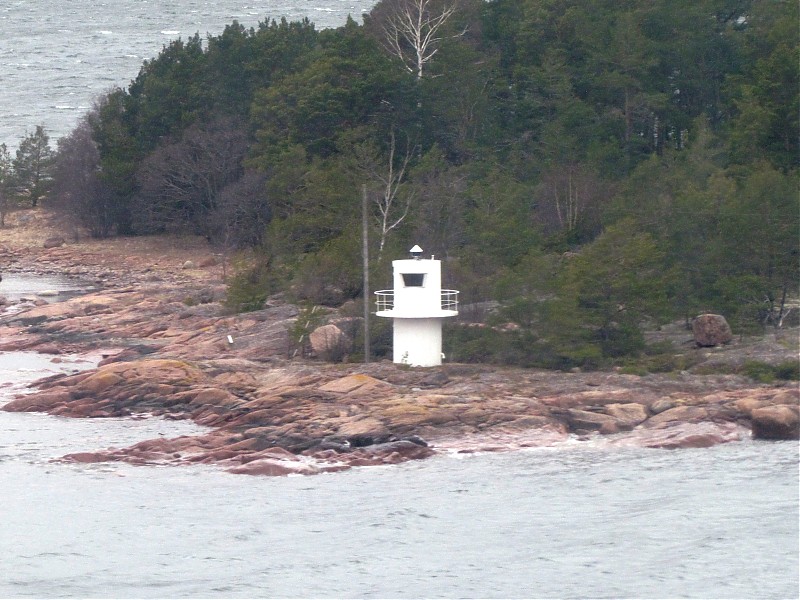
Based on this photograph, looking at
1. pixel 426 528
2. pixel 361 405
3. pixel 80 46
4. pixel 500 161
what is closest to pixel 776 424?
pixel 426 528

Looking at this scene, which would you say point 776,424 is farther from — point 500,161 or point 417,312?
point 500,161

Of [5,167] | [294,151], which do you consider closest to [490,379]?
[294,151]

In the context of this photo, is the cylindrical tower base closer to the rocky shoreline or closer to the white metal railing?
the rocky shoreline

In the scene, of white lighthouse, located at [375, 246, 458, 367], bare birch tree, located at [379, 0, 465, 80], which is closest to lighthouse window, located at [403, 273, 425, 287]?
white lighthouse, located at [375, 246, 458, 367]

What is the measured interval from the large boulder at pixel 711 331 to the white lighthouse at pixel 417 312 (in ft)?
17.4

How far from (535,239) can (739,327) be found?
5734 millimetres

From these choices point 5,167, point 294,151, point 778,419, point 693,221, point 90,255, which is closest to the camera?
point 778,419

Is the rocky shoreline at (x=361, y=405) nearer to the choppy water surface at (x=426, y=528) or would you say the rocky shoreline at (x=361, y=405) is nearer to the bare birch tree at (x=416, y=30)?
the choppy water surface at (x=426, y=528)

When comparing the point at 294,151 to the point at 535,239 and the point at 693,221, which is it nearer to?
the point at 535,239

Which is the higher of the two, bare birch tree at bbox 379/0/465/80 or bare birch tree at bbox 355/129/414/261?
bare birch tree at bbox 379/0/465/80

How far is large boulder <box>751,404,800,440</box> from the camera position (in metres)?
22.5

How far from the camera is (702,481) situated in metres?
20.6

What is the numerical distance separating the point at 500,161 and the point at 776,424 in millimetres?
23189

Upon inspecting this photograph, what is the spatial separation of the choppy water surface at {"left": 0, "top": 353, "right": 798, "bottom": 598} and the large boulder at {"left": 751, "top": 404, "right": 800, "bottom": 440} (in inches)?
12.0
